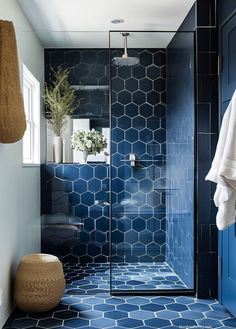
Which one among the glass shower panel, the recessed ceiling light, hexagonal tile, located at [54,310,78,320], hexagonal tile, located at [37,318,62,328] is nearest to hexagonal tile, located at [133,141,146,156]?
the glass shower panel

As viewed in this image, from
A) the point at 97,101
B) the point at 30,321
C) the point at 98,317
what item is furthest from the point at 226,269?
the point at 97,101

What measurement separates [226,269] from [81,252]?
1.65 meters

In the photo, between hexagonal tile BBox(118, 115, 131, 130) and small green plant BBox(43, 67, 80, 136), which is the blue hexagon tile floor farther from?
small green plant BBox(43, 67, 80, 136)

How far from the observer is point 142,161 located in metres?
3.82

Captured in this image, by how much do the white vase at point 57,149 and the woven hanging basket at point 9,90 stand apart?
161 cm

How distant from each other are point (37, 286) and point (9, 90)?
1.40 m

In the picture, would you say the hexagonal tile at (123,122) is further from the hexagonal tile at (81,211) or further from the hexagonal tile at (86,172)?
the hexagonal tile at (81,211)

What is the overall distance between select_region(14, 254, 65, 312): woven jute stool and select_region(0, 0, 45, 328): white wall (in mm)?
83

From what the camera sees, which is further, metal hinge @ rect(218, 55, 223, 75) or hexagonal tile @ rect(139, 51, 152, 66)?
hexagonal tile @ rect(139, 51, 152, 66)

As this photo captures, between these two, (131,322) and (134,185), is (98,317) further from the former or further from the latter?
(134,185)

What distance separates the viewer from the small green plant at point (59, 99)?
4105 mm

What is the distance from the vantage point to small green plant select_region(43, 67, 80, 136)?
13.5 ft

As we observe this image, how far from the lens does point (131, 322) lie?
110 inches

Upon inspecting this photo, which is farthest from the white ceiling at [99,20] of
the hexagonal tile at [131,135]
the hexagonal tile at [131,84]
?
the hexagonal tile at [131,135]
